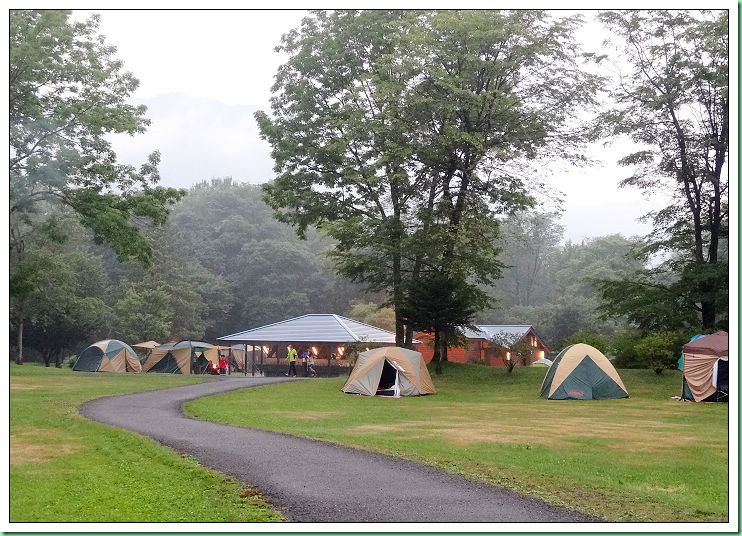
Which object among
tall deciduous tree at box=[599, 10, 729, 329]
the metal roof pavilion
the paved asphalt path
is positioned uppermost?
tall deciduous tree at box=[599, 10, 729, 329]

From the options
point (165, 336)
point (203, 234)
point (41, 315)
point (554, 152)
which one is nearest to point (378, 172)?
point (554, 152)

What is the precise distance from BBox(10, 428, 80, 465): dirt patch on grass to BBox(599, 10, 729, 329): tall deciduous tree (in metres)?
10.6

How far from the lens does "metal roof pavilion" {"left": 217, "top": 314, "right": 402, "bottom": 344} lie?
103 ft

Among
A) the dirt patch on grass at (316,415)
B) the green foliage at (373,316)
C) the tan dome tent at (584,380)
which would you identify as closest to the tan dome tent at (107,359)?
the green foliage at (373,316)

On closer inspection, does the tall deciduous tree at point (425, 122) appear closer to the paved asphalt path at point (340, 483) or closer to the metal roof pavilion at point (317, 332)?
the metal roof pavilion at point (317, 332)

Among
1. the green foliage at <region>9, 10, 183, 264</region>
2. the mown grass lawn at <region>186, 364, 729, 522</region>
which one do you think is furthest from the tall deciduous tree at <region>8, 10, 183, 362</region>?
the mown grass lawn at <region>186, 364, 729, 522</region>

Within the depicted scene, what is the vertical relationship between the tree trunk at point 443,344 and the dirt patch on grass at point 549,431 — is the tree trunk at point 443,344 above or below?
above

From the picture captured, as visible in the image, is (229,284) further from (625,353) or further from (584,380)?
(584,380)

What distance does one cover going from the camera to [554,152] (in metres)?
22.2

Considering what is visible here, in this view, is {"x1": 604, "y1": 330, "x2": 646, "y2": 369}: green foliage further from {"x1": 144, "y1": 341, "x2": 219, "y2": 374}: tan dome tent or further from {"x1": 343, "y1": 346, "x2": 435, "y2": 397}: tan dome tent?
{"x1": 144, "y1": 341, "x2": 219, "y2": 374}: tan dome tent

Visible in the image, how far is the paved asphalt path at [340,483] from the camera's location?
6395mm

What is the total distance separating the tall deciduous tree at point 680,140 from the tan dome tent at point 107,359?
2202 centimetres

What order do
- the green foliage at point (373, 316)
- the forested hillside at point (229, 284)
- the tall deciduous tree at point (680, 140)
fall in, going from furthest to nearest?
1. the green foliage at point (373, 316)
2. the forested hillside at point (229, 284)
3. the tall deciduous tree at point (680, 140)

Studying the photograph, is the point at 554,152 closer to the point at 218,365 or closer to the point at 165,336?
the point at 218,365
